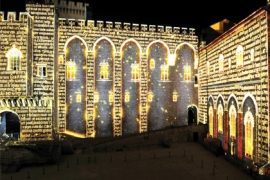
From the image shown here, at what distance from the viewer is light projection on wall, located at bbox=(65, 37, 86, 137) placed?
86.6ft

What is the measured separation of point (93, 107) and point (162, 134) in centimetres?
804

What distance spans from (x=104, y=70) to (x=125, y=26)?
5.52 m

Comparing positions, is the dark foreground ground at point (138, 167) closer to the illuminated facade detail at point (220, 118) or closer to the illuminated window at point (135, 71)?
the illuminated facade detail at point (220, 118)

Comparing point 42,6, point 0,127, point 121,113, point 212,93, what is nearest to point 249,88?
point 212,93

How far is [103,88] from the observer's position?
89.9 feet

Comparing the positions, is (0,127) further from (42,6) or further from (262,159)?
(262,159)

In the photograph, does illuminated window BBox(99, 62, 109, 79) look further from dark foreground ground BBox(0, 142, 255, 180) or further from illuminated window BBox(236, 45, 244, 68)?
illuminated window BBox(236, 45, 244, 68)

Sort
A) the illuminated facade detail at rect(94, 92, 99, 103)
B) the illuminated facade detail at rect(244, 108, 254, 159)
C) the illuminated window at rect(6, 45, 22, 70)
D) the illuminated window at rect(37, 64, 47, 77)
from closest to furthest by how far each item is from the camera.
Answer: the illuminated facade detail at rect(244, 108, 254, 159) < the illuminated window at rect(6, 45, 22, 70) < the illuminated window at rect(37, 64, 47, 77) < the illuminated facade detail at rect(94, 92, 99, 103)

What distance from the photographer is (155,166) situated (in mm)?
18453

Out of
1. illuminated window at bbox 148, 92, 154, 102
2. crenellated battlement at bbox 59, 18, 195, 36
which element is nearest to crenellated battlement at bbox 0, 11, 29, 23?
crenellated battlement at bbox 59, 18, 195, 36

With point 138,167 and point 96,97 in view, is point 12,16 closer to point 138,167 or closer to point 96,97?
point 96,97

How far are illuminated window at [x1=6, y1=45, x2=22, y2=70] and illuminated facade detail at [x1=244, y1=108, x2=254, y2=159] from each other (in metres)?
19.6

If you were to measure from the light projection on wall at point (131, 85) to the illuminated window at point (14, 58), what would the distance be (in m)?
10.8

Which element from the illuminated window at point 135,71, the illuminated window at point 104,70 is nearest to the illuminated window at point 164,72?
the illuminated window at point 135,71
